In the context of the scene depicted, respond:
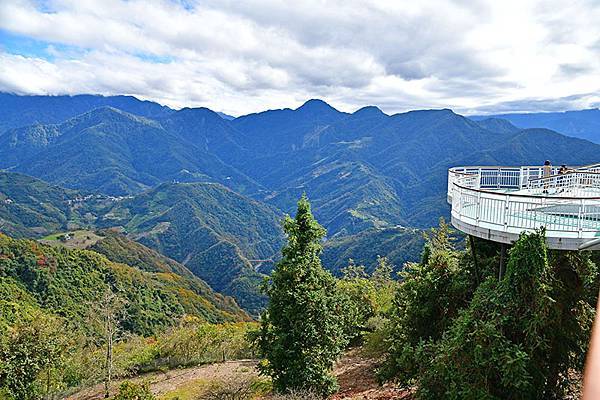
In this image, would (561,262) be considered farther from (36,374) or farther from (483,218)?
(36,374)

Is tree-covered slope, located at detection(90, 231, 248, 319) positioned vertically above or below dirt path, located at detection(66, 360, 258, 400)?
below

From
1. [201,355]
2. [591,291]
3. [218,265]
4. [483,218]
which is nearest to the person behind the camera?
[591,291]

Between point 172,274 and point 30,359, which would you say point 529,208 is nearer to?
point 30,359

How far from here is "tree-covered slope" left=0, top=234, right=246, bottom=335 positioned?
261 feet

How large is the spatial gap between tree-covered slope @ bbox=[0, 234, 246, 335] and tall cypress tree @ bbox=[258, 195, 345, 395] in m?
58.0

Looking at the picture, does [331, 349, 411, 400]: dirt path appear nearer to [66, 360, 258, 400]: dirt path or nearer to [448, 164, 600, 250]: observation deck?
[66, 360, 258, 400]: dirt path

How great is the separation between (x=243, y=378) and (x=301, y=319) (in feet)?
30.6

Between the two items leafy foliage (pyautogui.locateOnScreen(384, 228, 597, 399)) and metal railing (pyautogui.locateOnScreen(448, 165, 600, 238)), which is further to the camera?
metal railing (pyautogui.locateOnScreen(448, 165, 600, 238))

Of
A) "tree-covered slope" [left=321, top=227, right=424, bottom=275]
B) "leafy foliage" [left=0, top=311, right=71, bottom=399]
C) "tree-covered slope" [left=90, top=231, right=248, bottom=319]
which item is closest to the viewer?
"leafy foliage" [left=0, top=311, right=71, bottom=399]

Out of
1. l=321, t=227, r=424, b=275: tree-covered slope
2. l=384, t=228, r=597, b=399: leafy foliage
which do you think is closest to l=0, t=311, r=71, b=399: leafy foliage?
l=384, t=228, r=597, b=399: leafy foliage

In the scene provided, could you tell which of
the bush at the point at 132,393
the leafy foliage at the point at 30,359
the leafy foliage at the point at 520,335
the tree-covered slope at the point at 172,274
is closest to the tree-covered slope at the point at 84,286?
the tree-covered slope at the point at 172,274

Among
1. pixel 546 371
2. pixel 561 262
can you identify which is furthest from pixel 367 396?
pixel 561 262

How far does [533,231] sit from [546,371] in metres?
3.29

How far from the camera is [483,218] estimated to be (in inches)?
480
